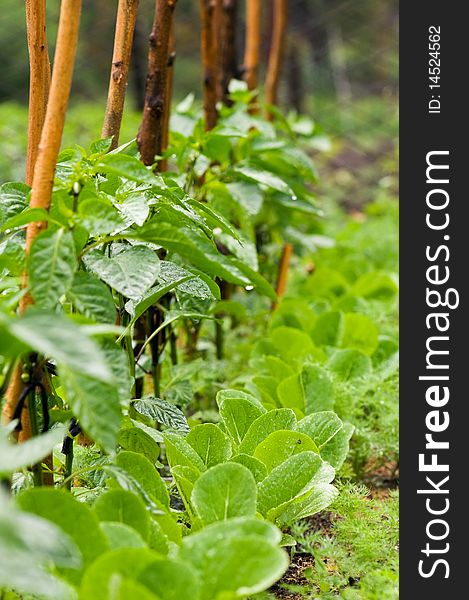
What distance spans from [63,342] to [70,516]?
213 mm

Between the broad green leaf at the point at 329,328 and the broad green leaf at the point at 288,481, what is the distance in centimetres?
77

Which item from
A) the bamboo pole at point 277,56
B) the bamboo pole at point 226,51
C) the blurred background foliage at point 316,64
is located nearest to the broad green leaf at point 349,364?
the bamboo pole at point 226,51

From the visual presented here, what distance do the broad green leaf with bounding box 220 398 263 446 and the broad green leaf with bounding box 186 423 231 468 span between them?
0.07 m

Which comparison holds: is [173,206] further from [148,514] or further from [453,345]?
[453,345]

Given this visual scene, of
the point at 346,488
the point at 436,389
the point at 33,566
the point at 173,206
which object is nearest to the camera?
the point at 33,566

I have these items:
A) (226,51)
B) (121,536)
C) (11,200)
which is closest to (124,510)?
(121,536)

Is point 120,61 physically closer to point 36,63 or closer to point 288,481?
point 36,63

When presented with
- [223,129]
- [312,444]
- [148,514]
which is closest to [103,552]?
[148,514]

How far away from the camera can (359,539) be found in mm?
→ 1062

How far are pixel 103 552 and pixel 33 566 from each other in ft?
0.74

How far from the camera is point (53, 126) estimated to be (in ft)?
2.81

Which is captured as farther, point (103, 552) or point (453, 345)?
point (453, 345)

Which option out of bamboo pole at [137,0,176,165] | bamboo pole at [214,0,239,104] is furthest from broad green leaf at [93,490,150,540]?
bamboo pole at [214,0,239,104]

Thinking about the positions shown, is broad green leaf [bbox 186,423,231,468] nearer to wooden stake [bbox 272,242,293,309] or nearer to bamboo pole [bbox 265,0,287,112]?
wooden stake [bbox 272,242,293,309]
